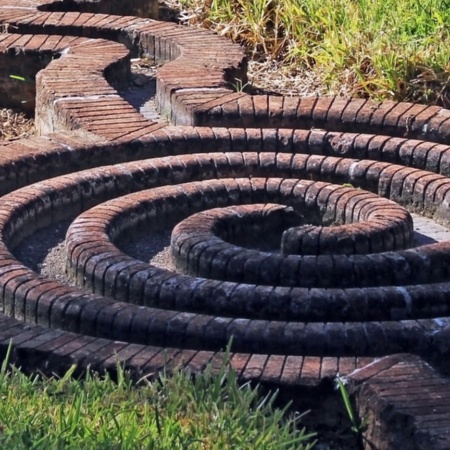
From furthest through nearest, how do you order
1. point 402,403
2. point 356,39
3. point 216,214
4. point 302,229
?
point 356,39
point 216,214
point 302,229
point 402,403

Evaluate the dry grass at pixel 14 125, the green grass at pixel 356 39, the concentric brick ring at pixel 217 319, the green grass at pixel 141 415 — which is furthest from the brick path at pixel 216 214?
the green grass at pixel 356 39

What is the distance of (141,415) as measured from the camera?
356 centimetres

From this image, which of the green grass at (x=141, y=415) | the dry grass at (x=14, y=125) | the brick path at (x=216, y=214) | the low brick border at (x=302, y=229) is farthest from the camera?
the dry grass at (x=14, y=125)

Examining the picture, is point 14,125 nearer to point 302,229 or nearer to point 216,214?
point 216,214

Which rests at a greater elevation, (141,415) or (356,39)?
(141,415)

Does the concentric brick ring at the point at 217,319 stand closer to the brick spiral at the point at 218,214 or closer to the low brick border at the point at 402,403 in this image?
the brick spiral at the point at 218,214

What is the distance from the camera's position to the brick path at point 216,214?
4293 mm

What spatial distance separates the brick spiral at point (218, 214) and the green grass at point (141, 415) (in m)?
0.29

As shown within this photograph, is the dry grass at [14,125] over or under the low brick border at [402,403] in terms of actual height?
under

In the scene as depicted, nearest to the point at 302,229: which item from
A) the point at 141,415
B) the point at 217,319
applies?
the point at 217,319

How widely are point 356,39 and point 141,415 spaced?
423 cm

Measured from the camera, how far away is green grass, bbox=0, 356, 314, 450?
3326 millimetres

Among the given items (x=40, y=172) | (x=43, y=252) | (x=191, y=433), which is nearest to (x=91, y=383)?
(x=191, y=433)

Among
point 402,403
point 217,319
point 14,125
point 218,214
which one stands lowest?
point 14,125
